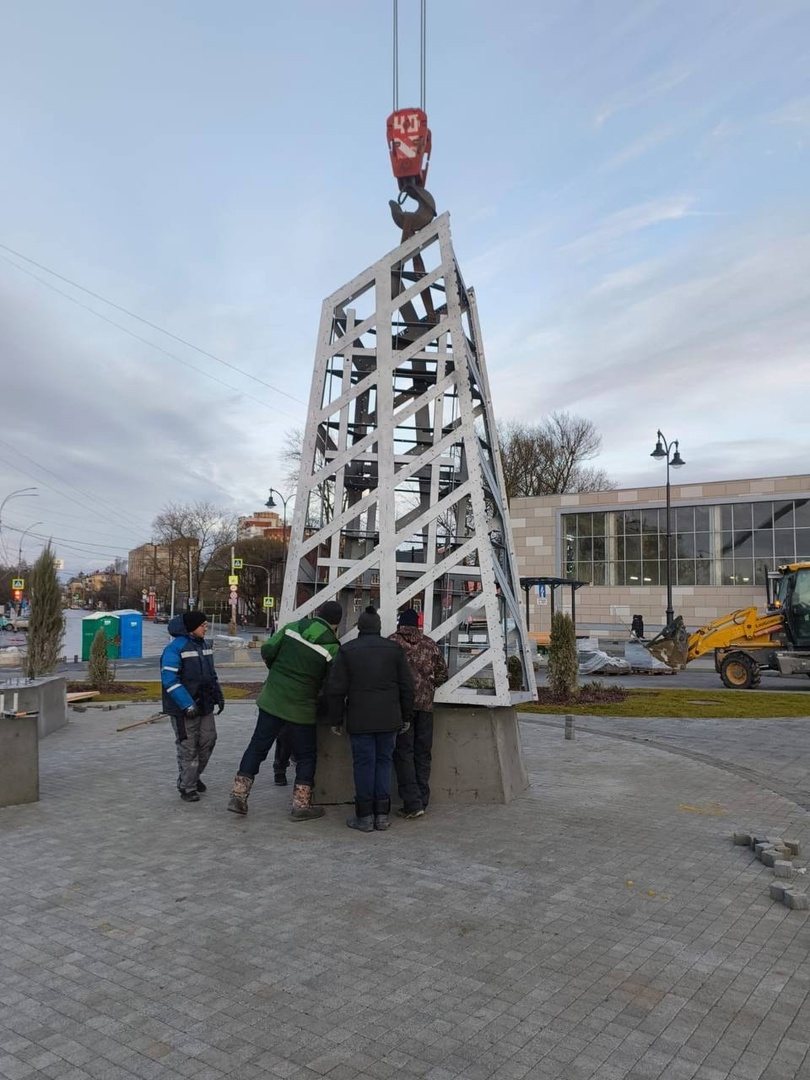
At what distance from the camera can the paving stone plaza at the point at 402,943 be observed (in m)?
2.87

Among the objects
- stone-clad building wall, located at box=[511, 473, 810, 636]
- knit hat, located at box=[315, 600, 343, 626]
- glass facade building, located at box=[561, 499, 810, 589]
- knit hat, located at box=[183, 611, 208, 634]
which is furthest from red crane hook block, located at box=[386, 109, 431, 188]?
glass facade building, located at box=[561, 499, 810, 589]

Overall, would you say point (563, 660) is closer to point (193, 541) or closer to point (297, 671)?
point (297, 671)

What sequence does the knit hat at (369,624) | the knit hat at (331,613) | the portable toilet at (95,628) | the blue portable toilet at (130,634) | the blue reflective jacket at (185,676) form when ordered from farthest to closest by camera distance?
1. the blue portable toilet at (130,634)
2. the portable toilet at (95,628)
3. the blue reflective jacket at (185,676)
4. the knit hat at (331,613)
5. the knit hat at (369,624)

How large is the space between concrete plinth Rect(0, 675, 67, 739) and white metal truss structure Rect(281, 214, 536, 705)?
473cm

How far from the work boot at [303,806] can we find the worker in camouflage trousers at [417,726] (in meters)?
0.69

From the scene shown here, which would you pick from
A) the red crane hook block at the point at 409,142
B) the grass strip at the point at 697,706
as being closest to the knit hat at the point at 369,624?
the red crane hook block at the point at 409,142

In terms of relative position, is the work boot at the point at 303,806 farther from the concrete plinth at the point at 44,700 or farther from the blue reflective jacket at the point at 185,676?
the concrete plinth at the point at 44,700

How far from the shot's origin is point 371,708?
18.6 ft

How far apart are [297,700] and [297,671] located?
0.74 feet

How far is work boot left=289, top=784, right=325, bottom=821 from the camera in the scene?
6.03 m

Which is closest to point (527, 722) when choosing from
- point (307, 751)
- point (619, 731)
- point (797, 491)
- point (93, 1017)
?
point (619, 731)

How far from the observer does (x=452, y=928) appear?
3.97 m

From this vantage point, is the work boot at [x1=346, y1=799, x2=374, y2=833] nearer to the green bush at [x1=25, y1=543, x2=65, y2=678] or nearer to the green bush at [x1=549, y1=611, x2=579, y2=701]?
the green bush at [x1=25, y1=543, x2=65, y2=678]

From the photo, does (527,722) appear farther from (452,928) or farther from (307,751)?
(452,928)
